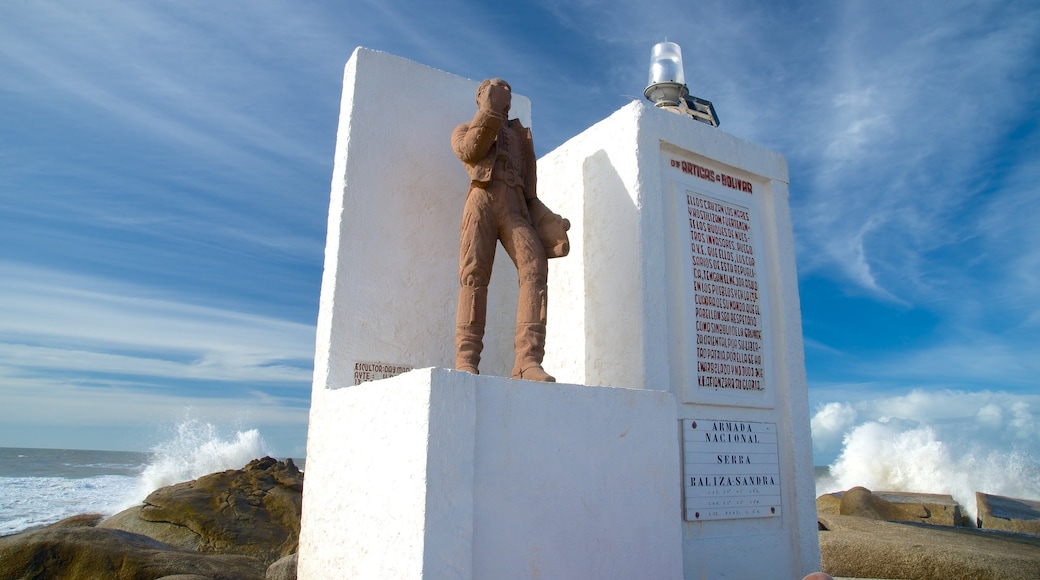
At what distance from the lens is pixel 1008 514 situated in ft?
37.5

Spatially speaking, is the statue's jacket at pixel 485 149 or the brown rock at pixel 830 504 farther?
the brown rock at pixel 830 504

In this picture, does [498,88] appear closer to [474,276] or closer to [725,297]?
[474,276]

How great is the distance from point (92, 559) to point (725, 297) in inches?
196

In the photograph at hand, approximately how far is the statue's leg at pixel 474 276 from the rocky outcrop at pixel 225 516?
4627mm

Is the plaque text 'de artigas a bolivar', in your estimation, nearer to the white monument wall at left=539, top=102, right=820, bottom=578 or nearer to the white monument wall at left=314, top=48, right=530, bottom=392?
the white monument wall at left=539, top=102, right=820, bottom=578

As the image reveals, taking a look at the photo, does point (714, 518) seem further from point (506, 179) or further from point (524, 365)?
point (506, 179)

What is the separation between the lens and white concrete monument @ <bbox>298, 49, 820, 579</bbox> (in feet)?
11.6

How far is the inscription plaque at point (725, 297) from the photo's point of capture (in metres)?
5.33

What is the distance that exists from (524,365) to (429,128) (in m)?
2.40

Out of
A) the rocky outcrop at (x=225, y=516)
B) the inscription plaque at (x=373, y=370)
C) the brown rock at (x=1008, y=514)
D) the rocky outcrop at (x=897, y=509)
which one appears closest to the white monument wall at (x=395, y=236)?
the inscription plaque at (x=373, y=370)

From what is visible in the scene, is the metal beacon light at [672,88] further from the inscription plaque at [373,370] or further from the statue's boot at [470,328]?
the inscription plaque at [373,370]

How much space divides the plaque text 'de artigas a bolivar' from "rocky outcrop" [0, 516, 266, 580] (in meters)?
3.36

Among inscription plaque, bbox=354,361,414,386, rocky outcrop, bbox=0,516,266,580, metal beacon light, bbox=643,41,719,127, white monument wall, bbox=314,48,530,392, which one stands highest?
metal beacon light, bbox=643,41,719,127

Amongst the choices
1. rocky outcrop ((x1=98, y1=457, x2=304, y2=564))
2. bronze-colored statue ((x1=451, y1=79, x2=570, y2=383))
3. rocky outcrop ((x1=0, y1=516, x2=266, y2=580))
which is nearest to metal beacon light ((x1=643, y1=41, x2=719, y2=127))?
bronze-colored statue ((x1=451, y1=79, x2=570, y2=383))
